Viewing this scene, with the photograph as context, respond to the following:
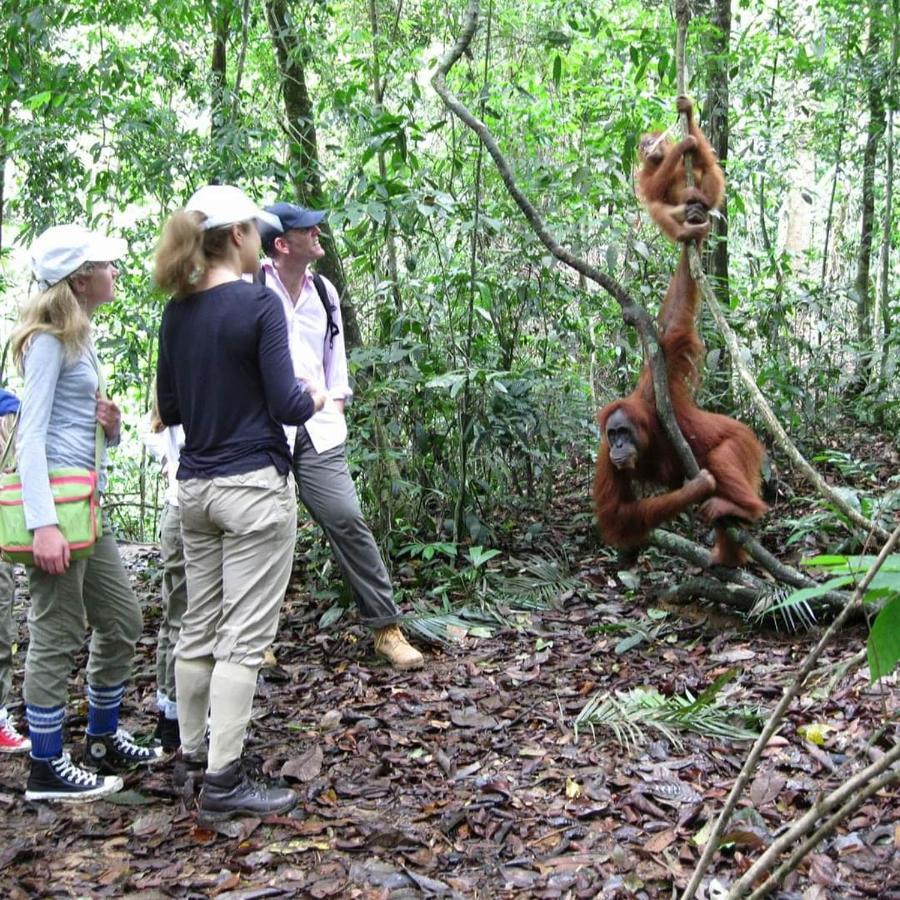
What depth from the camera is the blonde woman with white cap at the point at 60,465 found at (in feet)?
10.2

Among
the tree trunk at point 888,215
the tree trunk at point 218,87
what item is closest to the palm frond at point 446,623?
the tree trunk at point 218,87

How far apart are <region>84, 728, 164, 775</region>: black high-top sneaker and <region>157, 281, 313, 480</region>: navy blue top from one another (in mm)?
1156

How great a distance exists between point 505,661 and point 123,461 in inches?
368

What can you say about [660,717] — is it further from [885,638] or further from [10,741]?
[10,741]

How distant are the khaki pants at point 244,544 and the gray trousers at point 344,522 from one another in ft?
3.70

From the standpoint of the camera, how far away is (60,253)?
3156 mm

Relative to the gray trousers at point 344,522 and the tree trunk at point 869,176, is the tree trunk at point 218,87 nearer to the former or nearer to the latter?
the gray trousers at point 344,522

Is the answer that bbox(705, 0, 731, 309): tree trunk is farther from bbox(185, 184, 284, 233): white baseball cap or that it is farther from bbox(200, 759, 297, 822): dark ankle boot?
bbox(200, 759, 297, 822): dark ankle boot

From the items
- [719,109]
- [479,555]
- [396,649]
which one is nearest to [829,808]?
[396,649]

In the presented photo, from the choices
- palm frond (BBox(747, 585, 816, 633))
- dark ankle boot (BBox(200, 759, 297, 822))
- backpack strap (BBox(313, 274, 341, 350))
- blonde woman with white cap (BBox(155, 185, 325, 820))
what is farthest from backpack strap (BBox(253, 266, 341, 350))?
palm frond (BBox(747, 585, 816, 633))

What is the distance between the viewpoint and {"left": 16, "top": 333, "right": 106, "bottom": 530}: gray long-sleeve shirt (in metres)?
3.08

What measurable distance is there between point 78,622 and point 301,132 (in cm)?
419

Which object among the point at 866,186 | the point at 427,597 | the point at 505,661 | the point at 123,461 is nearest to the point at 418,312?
the point at 427,597

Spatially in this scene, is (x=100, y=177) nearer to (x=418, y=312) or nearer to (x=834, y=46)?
(x=418, y=312)
